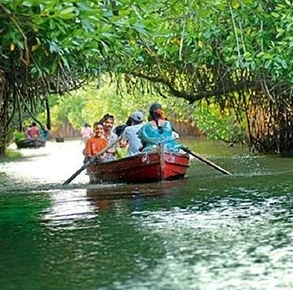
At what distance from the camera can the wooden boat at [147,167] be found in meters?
13.4

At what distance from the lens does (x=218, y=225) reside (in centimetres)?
841

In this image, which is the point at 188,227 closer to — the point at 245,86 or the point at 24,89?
the point at 24,89

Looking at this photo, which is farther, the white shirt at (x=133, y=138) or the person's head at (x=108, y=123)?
the person's head at (x=108, y=123)

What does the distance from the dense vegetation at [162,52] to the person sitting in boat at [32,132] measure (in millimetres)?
16012

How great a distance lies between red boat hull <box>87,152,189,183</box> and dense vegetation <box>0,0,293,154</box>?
1524 mm

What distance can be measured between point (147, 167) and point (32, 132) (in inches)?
969

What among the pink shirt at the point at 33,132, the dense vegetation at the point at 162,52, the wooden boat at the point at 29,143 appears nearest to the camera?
the dense vegetation at the point at 162,52

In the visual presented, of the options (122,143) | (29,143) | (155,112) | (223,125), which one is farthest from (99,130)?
(29,143)

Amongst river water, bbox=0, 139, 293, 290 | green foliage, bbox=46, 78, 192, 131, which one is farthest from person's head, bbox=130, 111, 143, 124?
green foliage, bbox=46, 78, 192, 131

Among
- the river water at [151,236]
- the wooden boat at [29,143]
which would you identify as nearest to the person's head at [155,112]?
the river water at [151,236]

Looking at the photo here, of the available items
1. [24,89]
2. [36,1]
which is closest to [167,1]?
[24,89]

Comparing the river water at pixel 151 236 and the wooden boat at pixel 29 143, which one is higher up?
the wooden boat at pixel 29 143

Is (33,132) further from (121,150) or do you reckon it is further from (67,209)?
(67,209)

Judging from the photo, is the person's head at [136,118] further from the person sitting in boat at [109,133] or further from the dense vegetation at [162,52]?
the dense vegetation at [162,52]
